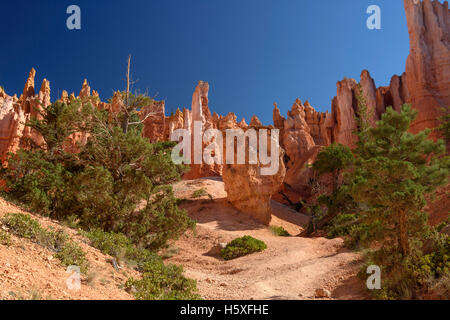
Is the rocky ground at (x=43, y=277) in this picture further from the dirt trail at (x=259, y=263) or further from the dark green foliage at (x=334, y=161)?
the dark green foliage at (x=334, y=161)

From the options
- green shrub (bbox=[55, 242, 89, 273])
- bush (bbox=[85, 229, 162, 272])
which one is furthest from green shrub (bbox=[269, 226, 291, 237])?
green shrub (bbox=[55, 242, 89, 273])

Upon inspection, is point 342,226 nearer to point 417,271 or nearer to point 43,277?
point 417,271

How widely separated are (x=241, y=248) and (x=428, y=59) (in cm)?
3222

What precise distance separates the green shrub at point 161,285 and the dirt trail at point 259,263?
3.20 ft

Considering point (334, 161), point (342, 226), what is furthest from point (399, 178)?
point (334, 161)

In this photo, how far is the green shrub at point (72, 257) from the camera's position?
20.4ft

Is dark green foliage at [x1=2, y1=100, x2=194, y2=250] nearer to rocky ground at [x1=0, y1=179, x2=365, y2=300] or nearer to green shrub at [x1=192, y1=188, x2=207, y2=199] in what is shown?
rocky ground at [x1=0, y1=179, x2=365, y2=300]

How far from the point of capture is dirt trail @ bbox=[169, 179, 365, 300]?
8.48 metres

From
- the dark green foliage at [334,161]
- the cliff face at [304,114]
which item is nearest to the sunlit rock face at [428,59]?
the cliff face at [304,114]

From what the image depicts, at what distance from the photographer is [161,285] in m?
7.28

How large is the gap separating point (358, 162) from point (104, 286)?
24.3ft

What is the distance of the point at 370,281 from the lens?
24.7 feet
